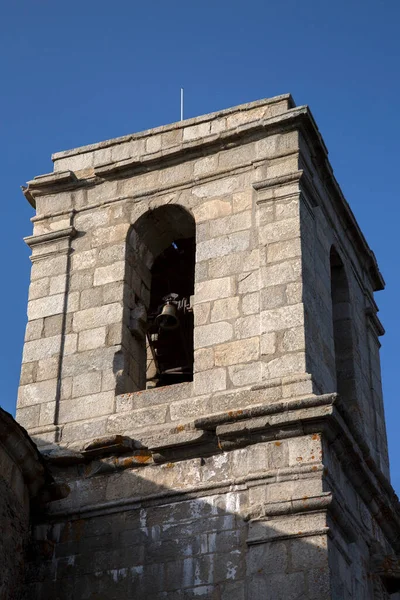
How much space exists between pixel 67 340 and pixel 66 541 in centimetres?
213

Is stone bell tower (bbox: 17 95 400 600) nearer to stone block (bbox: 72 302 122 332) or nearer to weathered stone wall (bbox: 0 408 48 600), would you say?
stone block (bbox: 72 302 122 332)

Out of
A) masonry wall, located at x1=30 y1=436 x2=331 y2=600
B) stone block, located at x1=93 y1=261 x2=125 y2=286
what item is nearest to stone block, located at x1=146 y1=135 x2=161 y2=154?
stone block, located at x1=93 y1=261 x2=125 y2=286

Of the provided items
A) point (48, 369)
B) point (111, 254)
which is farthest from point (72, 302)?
point (48, 369)

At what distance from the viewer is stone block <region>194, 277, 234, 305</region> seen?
13391mm

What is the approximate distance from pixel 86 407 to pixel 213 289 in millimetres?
1523

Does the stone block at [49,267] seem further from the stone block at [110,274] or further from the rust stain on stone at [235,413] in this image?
the rust stain on stone at [235,413]

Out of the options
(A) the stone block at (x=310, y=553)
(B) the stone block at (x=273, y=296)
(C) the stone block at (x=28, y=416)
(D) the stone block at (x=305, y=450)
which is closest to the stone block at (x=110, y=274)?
(C) the stone block at (x=28, y=416)

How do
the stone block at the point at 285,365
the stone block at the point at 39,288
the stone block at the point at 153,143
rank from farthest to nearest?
1. the stone block at the point at 153,143
2. the stone block at the point at 39,288
3. the stone block at the point at 285,365

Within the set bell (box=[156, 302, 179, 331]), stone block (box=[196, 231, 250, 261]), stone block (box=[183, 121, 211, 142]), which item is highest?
stone block (box=[183, 121, 211, 142])

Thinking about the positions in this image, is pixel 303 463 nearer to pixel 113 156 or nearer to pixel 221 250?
pixel 221 250

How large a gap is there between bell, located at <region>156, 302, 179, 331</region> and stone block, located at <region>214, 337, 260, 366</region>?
1118mm

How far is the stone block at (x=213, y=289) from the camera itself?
1339cm

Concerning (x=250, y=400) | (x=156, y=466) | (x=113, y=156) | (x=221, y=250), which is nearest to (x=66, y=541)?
(x=156, y=466)

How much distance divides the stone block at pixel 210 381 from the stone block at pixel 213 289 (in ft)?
2.57
